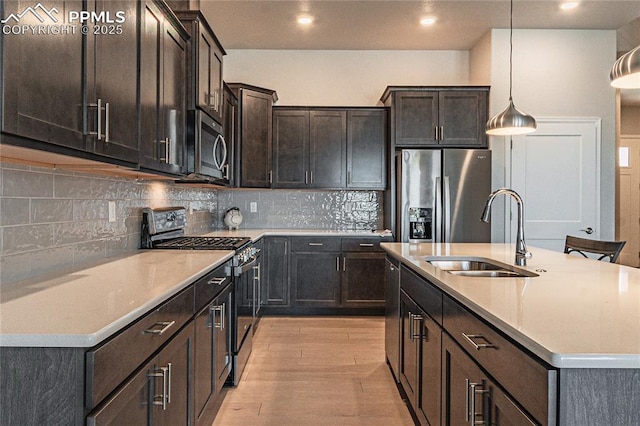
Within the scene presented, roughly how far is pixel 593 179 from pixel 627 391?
4.36m

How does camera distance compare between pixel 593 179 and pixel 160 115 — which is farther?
pixel 593 179

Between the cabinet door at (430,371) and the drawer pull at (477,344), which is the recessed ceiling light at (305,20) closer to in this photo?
the cabinet door at (430,371)

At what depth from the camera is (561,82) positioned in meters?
4.80

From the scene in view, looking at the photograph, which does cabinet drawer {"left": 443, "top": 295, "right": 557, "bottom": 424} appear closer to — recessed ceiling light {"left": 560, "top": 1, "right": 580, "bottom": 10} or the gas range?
the gas range

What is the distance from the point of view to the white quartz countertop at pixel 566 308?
102 centimetres

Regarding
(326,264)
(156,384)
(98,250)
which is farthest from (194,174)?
(326,264)

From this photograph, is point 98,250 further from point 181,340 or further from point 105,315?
point 105,315

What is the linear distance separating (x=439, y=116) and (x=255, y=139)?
1.95 m

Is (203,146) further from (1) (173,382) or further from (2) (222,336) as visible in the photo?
(1) (173,382)

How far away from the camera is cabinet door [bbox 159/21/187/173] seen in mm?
2607

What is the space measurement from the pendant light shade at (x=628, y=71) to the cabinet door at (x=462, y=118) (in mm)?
2965

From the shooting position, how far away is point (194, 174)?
10.1 feet

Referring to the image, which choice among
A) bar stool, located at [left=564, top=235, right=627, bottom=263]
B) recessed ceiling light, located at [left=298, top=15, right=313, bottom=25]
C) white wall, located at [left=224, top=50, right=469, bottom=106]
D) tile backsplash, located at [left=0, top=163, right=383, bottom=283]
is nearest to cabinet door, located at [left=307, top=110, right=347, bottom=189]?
white wall, located at [left=224, top=50, right=469, bottom=106]

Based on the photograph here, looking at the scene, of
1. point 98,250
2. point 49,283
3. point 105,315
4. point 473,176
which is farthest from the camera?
point 473,176
